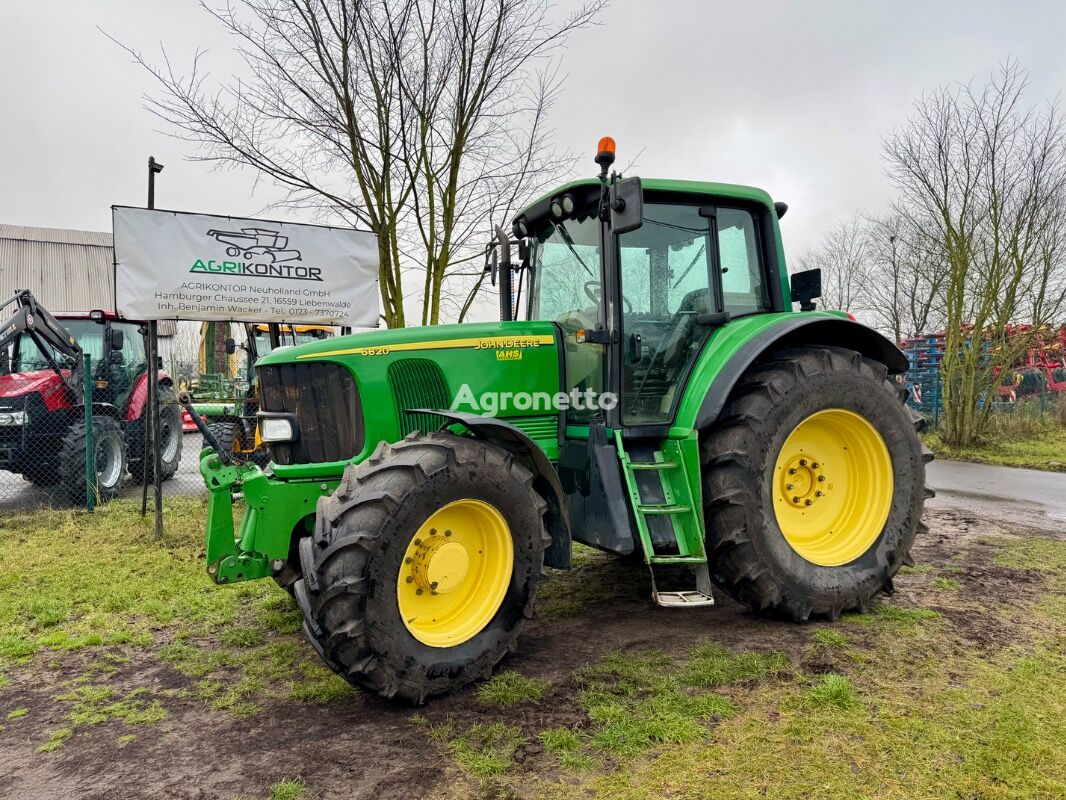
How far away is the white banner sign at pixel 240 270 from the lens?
633 cm

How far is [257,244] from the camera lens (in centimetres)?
684

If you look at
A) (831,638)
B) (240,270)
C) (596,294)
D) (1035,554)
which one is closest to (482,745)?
(831,638)

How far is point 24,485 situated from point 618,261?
9.90 metres

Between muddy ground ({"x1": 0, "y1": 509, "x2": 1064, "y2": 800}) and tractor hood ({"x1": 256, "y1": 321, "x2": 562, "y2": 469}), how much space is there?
1.21 meters

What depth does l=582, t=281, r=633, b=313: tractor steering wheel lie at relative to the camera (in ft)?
13.0

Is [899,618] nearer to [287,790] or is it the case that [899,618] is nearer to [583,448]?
[583,448]

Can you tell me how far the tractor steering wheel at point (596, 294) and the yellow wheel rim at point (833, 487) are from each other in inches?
46.9

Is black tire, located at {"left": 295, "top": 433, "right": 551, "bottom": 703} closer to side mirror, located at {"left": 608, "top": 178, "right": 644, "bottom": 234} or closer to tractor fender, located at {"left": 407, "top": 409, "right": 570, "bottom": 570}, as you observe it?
tractor fender, located at {"left": 407, "top": 409, "right": 570, "bottom": 570}

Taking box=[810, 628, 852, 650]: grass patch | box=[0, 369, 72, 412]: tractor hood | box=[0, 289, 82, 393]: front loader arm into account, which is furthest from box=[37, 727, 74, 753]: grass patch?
box=[0, 369, 72, 412]: tractor hood

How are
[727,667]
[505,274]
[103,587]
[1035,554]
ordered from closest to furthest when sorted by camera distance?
[727,667] → [505,274] → [103,587] → [1035,554]

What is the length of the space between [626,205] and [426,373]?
1324 millimetres

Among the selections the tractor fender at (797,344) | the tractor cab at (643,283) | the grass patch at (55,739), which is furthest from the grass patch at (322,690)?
the tractor fender at (797,344)

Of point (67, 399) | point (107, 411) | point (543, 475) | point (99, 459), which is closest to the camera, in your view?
point (543, 475)

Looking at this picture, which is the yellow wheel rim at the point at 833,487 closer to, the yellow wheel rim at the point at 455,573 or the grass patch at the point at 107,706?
the yellow wheel rim at the point at 455,573
